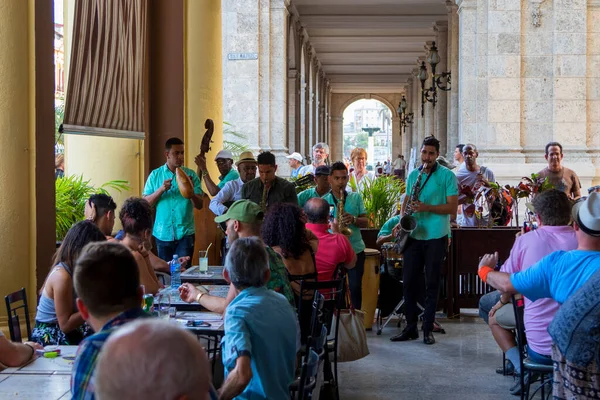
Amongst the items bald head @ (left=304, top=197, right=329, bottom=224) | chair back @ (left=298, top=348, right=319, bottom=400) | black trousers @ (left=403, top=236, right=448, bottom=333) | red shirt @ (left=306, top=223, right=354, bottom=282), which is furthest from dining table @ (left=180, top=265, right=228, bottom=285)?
chair back @ (left=298, top=348, right=319, bottom=400)

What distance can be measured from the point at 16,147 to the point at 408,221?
142 inches

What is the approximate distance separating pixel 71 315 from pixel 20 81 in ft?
5.83

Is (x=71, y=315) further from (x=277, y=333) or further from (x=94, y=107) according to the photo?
(x=94, y=107)

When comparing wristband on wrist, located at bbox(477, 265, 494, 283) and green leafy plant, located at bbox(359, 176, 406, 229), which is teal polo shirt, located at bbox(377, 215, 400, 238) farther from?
wristband on wrist, located at bbox(477, 265, 494, 283)

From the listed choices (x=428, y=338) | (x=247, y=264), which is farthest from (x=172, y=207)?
(x=247, y=264)

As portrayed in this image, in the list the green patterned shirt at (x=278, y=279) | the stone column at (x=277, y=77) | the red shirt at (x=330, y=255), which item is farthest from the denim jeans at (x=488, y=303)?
the stone column at (x=277, y=77)

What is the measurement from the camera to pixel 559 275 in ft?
13.5

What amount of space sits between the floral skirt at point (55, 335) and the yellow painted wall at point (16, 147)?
37.1 inches

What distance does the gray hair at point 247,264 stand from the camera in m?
3.67

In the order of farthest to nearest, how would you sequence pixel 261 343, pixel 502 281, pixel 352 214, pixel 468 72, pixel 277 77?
pixel 277 77, pixel 468 72, pixel 352 214, pixel 502 281, pixel 261 343

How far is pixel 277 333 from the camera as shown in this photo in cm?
354

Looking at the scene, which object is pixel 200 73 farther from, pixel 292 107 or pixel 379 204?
pixel 292 107

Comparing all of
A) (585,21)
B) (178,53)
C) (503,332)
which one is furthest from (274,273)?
(585,21)

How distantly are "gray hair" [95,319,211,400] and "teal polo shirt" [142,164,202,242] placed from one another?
6450 mm
